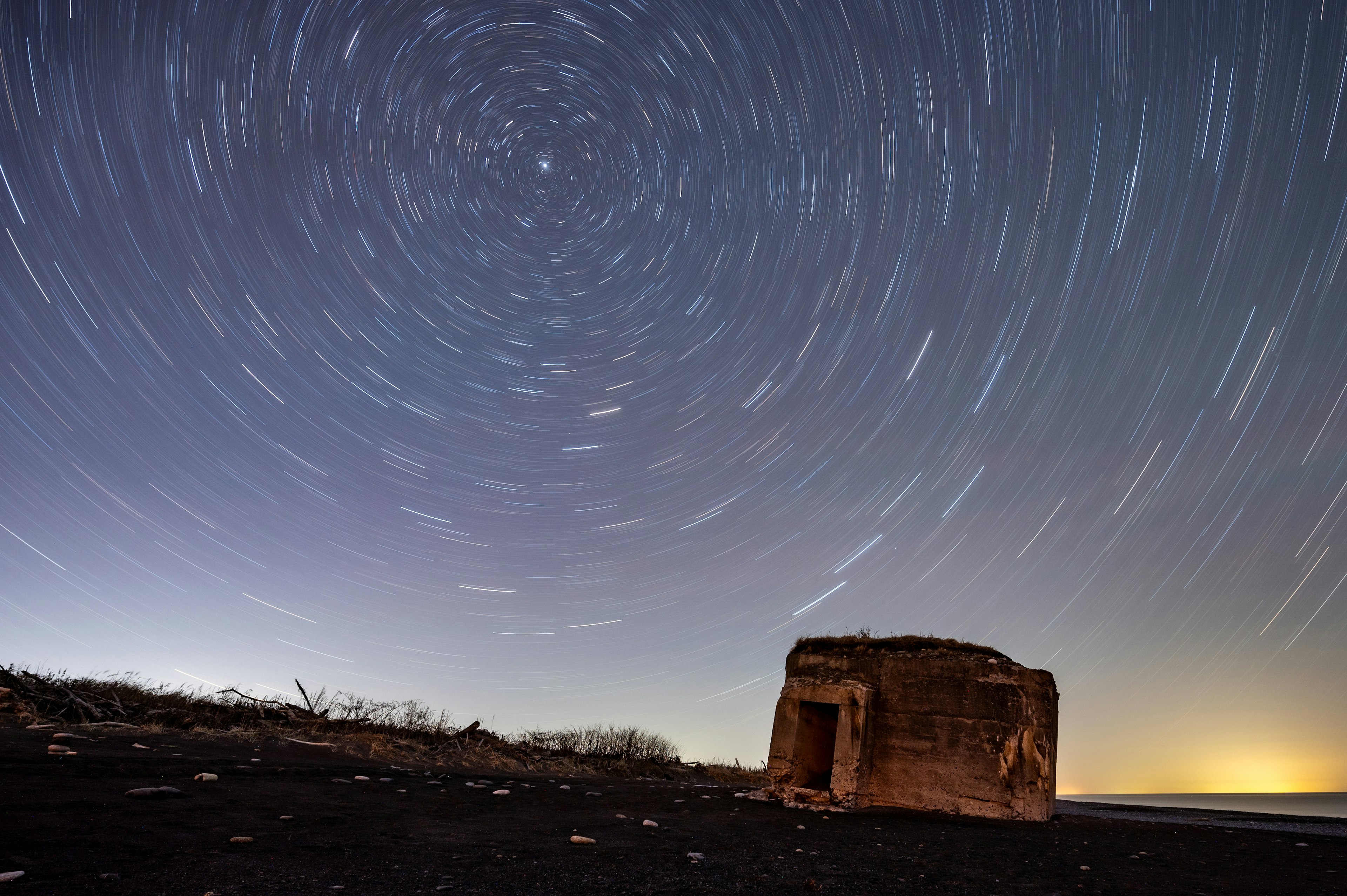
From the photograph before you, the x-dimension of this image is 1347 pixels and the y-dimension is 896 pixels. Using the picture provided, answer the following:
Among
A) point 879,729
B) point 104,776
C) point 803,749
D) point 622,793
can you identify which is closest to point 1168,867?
point 879,729

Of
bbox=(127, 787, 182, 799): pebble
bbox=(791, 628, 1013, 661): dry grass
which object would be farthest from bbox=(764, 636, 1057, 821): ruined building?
bbox=(127, 787, 182, 799): pebble

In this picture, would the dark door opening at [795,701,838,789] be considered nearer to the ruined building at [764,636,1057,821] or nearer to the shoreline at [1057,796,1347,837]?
the ruined building at [764,636,1057,821]

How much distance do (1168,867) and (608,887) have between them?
20.6ft

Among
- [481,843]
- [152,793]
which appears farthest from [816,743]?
[152,793]

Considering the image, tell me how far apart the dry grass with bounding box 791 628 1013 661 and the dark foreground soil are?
2.61 m

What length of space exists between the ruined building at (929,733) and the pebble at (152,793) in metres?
8.70

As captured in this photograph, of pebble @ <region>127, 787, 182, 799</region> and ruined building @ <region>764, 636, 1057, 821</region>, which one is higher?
ruined building @ <region>764, 636, 1057, 821</region>

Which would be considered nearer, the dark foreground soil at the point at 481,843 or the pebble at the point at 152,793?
the dark foreground soil at the point at 481,843

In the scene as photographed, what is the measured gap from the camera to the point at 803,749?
1185 cm

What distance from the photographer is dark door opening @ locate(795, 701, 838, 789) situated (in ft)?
38.1

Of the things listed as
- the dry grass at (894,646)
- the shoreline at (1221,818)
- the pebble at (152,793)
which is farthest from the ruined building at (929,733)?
the pebble at (152,793)

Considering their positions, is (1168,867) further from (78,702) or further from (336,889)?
(78,702)

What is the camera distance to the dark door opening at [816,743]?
1161 cm

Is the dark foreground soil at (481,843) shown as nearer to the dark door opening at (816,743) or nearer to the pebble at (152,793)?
the pebble at (152,793)
